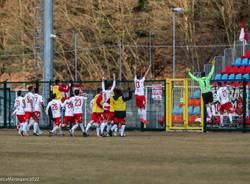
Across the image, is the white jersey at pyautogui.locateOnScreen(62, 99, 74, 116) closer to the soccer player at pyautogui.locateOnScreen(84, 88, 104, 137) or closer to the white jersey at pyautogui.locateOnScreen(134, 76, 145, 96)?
the soccer player at pyautogui.locateOnScreen(84, 88, 104, 137)

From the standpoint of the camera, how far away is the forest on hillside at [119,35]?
199 feet

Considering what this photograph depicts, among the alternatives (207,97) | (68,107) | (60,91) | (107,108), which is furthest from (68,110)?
(207,97)

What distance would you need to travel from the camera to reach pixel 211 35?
202 ft

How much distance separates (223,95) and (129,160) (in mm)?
17581

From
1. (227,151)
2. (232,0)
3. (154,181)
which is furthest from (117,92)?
(232,0)

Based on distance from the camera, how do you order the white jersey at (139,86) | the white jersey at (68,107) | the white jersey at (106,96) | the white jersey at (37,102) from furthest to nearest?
the white jersey at (139,86)
the white jersey at (37,102)
the white jersey at (68,107)
the white jersey at (106,96)

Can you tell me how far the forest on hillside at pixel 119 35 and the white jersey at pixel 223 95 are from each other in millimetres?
20020

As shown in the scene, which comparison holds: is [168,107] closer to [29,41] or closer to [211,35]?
[211,35]

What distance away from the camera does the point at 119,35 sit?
6312 centimetres

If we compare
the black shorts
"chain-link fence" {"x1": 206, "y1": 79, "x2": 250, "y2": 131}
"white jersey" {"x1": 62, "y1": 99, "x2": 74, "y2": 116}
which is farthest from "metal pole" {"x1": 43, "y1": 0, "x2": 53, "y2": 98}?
the black shorts

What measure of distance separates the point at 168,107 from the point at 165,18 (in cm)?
2345

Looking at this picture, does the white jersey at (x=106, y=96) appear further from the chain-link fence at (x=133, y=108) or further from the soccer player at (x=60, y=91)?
the chain-link fence at (x=133, y=108)

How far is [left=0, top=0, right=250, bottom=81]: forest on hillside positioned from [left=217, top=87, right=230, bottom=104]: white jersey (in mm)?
20020

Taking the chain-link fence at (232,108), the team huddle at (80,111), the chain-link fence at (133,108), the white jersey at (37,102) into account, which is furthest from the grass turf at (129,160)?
the chain-link fence at (133,108)
